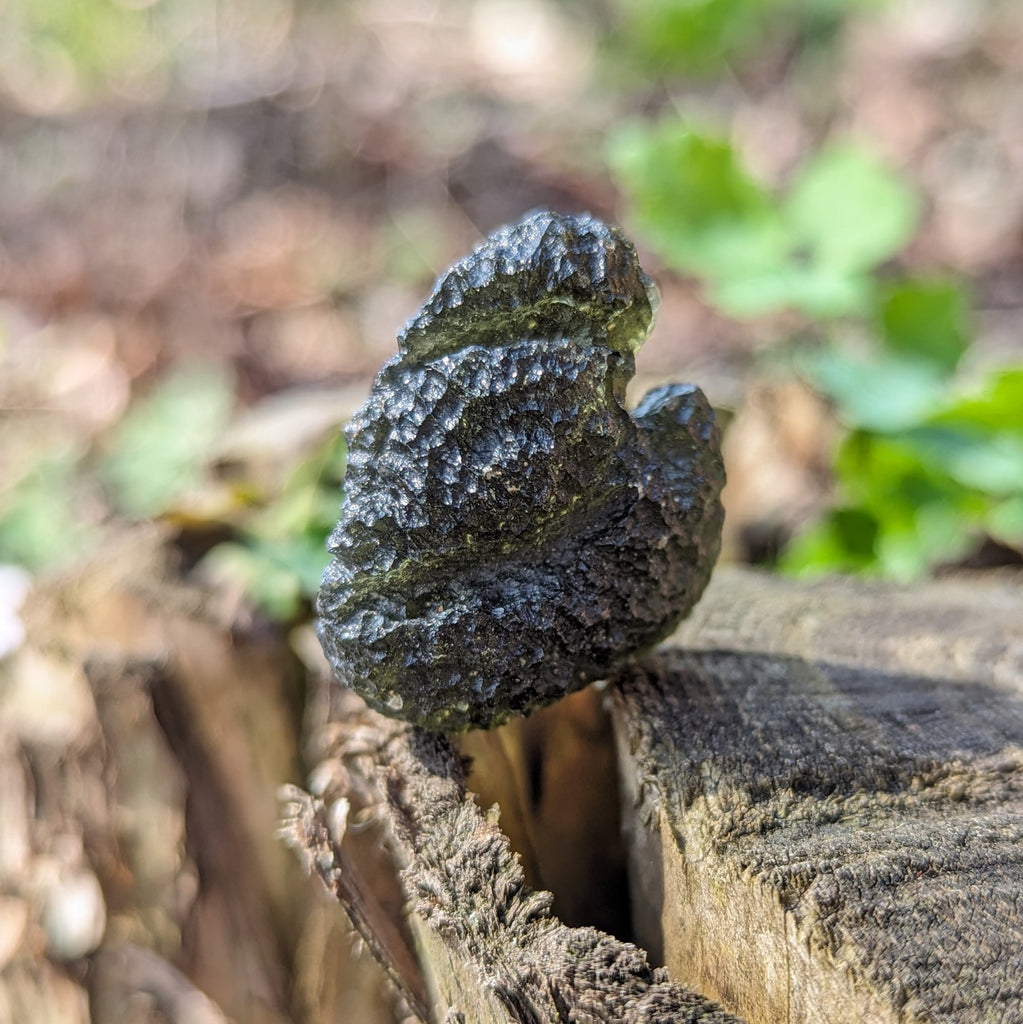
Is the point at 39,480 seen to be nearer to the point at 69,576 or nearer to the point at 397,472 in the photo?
the point at 69,576

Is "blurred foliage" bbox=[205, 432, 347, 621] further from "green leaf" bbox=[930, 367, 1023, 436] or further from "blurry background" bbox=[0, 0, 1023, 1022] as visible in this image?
"green leaf" bbox=[930, 367, 1023, 436]

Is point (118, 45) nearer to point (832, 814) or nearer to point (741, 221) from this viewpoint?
point (741, 221)

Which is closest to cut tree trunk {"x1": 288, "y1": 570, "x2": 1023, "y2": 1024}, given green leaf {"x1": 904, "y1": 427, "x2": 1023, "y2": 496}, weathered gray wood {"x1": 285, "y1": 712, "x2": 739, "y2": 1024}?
weathered gray wood {"x1": 285, "y1": 712, "x2": 739, "y2": 1024}

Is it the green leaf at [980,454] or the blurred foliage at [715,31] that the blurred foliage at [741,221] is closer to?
the green leaf at [980,454]

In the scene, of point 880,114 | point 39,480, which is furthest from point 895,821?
point 880,114

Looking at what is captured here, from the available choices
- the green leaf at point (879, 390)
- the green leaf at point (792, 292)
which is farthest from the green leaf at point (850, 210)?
the green leaf at point (879, 390)

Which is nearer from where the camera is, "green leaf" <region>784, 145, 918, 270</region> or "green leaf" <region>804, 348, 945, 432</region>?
"green leaf" <region>804, 348, 945, 432</region>

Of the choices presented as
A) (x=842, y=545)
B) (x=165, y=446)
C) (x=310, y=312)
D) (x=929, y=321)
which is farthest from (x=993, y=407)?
(x=310, y=312)
